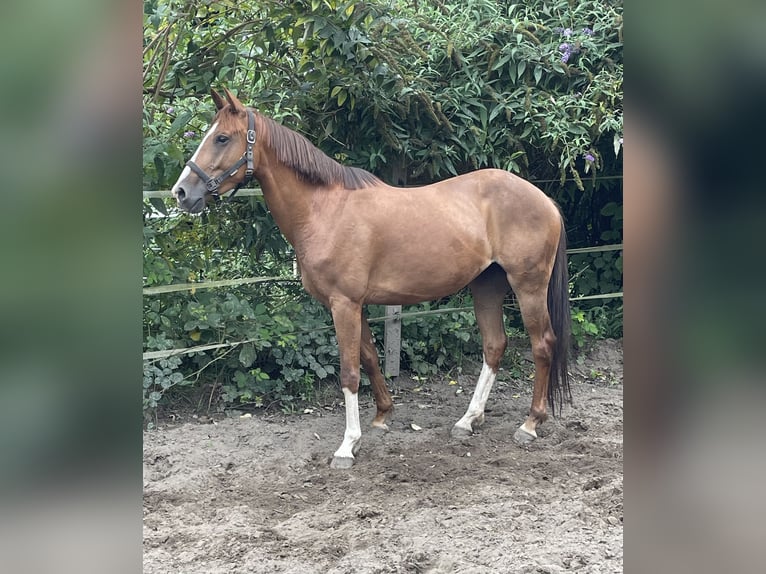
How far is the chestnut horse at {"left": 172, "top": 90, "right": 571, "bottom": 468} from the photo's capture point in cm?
346

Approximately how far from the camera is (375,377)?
13.5 ft

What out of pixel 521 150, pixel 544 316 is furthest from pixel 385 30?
pixel 544 316

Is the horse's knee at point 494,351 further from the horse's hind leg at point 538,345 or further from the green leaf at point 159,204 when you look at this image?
the green leaf at point 159,204

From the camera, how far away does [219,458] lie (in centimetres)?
378

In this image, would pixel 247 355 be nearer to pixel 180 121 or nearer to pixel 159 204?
pixel 159 204

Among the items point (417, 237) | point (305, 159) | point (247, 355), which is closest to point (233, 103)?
point (305, 159)

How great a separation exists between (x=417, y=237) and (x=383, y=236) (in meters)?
0.19

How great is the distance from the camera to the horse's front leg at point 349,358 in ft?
12.0

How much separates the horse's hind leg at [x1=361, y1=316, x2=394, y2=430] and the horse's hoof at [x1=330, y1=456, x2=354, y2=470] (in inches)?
21.6

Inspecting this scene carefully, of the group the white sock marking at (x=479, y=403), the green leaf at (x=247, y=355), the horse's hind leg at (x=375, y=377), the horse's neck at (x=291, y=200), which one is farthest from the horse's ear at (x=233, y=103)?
the white sock marking at (x=479, y=403)

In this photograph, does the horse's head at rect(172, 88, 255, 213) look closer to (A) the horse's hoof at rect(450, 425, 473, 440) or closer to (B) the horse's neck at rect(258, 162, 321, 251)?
(B) the horse's neck at rect(258, 162, 321, 251)
